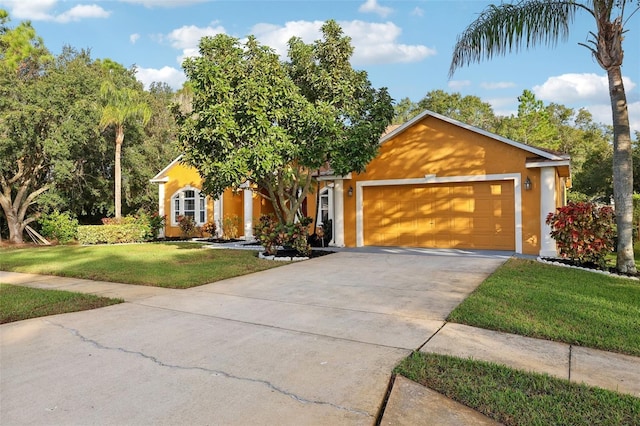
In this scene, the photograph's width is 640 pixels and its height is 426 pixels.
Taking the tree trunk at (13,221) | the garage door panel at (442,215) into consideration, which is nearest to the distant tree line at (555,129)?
the garage door panel at (442,215)

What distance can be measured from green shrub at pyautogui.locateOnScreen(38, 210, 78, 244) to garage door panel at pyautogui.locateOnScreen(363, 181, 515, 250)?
1468cm

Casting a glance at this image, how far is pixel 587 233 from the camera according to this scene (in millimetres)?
8883

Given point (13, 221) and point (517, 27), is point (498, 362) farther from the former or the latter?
point (13, 221)

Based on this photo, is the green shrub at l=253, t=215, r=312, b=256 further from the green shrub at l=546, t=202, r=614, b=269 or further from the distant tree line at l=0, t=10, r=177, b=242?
the distant tree line at l=0, t=10, r=177, b=242

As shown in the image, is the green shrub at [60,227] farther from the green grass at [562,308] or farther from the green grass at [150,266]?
the green grass at [562,308]

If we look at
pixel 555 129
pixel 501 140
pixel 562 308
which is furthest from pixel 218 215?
pixel 555 129

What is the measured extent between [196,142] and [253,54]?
9.16 ft

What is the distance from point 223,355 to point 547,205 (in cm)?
1065

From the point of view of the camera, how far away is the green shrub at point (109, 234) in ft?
57.4

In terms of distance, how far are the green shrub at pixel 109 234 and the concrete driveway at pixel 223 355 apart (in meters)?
12.5

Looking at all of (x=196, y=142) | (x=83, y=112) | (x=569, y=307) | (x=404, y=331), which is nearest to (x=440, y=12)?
(x=196, y=142)

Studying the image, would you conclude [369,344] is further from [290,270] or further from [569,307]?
[290,270]

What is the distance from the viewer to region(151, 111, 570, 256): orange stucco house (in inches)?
460

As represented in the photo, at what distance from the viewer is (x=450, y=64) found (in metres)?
9.99
